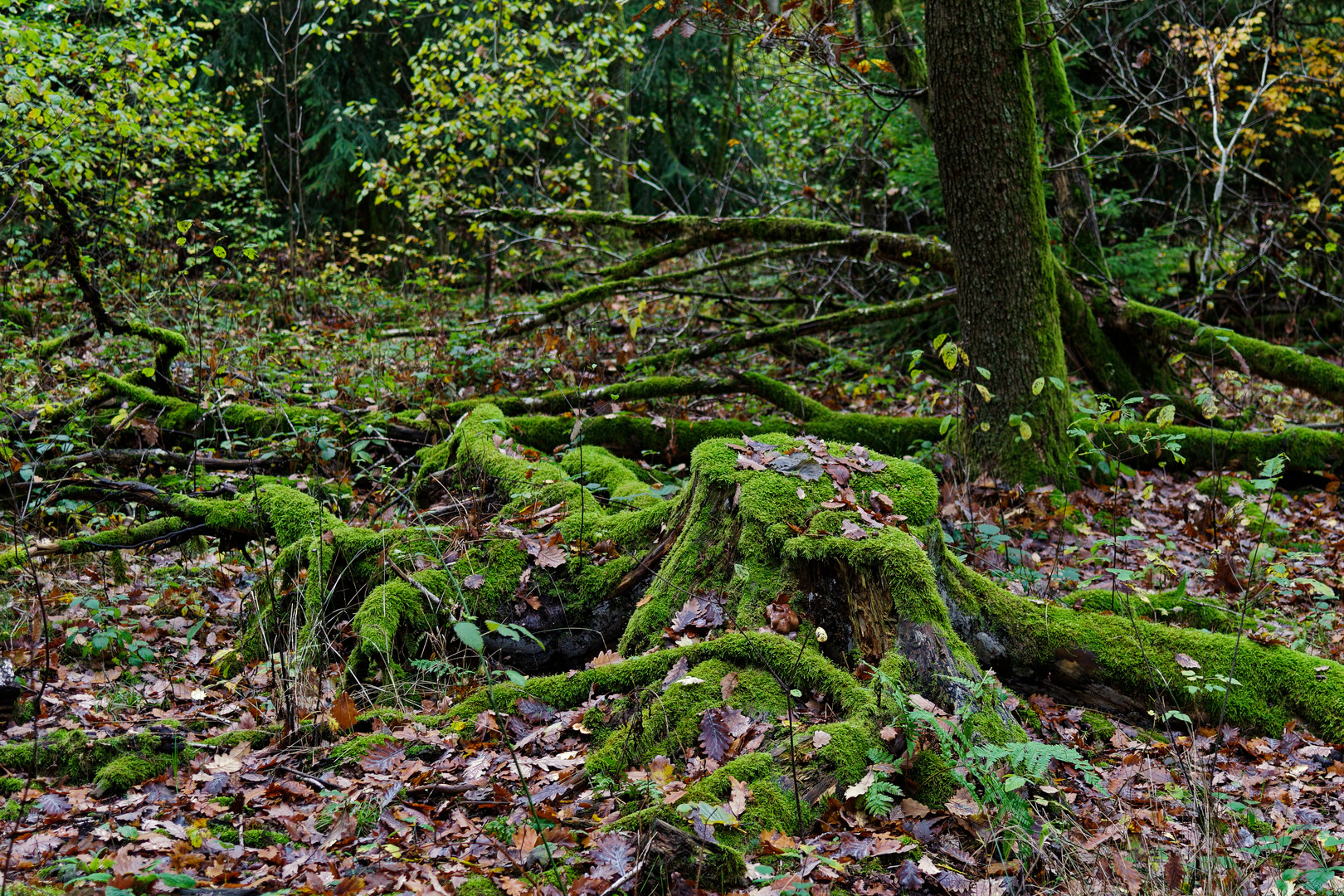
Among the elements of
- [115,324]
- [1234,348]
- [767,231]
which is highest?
[767,231]

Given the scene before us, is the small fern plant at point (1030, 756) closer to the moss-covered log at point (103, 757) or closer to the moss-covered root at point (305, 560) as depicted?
the moss-covered root at point (305, 560)

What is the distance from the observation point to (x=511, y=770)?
123 inches

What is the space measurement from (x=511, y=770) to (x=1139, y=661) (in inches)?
107

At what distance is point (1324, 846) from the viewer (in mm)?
2754

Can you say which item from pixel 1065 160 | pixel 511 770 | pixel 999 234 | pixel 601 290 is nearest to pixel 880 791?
pixel 511 770

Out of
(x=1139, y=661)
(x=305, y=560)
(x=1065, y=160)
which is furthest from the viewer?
(x=1065, y=160)

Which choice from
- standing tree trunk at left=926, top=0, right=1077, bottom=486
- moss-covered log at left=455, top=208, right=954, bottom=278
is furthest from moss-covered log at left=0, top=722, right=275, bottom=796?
moss-covered log at left=455, top=208, right=954, bottom=278

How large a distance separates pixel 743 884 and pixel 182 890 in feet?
5.03

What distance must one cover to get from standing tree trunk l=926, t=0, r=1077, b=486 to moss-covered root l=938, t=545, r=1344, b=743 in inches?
88.6

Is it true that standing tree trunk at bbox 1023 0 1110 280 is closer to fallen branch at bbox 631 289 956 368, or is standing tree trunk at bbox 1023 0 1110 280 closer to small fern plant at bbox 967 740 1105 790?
fallen branch at bbox 631 289 956 368

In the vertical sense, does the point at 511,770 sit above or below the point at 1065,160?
below

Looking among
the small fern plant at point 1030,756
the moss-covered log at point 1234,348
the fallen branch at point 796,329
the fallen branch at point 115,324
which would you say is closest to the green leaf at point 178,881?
the small fern plant at point 1030,756

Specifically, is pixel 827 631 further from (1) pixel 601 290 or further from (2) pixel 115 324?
(2) pixel 115 324

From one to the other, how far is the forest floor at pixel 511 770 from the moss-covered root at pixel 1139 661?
0.11 metres
